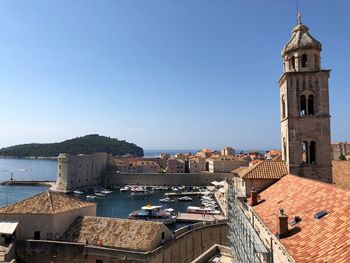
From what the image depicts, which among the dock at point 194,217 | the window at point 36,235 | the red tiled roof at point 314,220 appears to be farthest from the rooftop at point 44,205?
the dock at point 194,217

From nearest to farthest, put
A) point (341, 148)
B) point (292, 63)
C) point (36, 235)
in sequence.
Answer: point (292, 63)
point (36, 235)
point (341, 148)

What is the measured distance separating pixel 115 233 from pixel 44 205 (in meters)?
5.74

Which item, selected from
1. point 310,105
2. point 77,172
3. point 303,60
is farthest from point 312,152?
point 77,172

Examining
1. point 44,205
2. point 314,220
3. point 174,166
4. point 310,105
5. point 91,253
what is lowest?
point 91,253

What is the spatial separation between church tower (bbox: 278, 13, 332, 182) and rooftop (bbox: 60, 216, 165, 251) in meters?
9.83

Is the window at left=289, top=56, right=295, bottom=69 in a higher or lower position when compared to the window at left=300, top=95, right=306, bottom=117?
higher

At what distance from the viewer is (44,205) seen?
22734mm

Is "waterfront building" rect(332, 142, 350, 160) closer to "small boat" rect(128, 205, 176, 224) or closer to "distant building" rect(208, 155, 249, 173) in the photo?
"distant building" rect(208, 155, 249, 173)

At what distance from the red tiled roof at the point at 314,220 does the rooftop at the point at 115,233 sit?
24.2ft

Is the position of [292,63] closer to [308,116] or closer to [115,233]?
[308,116]

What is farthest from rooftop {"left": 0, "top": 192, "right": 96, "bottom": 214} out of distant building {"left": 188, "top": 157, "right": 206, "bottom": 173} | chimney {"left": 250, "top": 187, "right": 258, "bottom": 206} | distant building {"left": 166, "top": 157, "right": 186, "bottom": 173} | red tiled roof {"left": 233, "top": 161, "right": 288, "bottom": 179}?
distant building {"left": 188, "top": 157, "right": 206, "bottom": 173}

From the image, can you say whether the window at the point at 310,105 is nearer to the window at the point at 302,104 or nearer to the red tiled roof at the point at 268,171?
the window at the point at 302,104

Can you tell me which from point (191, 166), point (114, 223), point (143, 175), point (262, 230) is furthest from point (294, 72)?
point (191, 166)

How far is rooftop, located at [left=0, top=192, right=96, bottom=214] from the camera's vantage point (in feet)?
72.9
